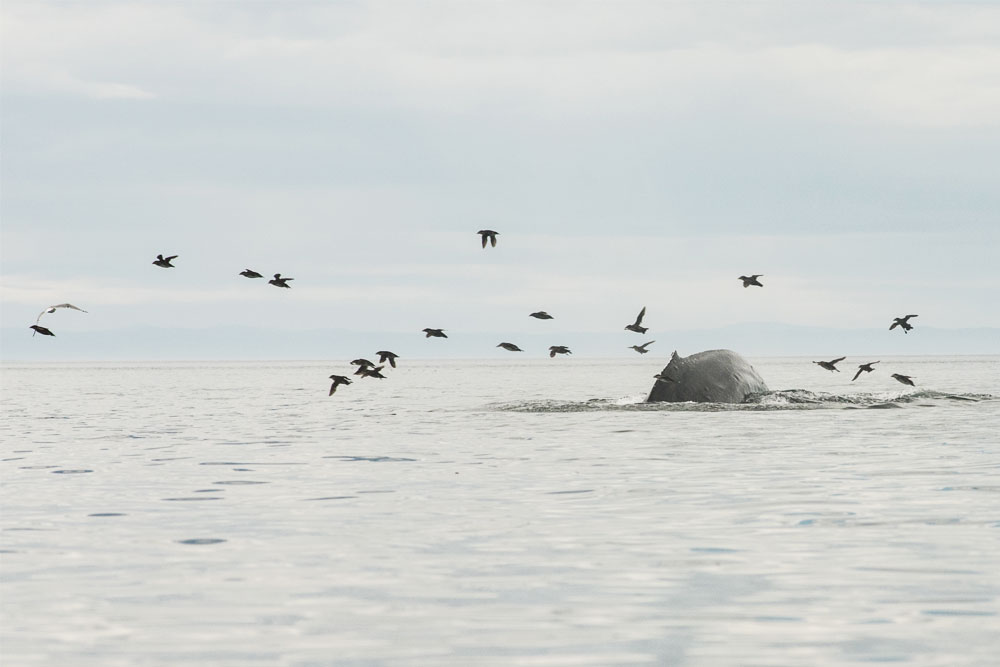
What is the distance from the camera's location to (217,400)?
58.6 meters

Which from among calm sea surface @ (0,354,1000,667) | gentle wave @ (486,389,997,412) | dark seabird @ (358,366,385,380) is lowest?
calm sea surface @ (0,354,1000,667)

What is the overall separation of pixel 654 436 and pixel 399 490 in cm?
1099

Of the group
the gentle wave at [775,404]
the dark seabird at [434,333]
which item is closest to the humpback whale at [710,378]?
the gentle wave at [775,404]

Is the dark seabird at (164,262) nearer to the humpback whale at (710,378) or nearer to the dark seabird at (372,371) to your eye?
the dark seabird at (372,371)

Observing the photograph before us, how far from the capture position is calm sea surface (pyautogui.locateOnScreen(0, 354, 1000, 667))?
29.9 feet

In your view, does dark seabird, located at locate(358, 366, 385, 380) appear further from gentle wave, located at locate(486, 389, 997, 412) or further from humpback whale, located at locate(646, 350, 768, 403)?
humpback whale, located at locate(646, 350, 768, 403)

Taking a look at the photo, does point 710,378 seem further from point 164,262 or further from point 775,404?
point 164,262

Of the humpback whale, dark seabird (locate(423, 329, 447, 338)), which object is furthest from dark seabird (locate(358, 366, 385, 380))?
the humpback whale

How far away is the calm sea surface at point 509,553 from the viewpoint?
9.12 m

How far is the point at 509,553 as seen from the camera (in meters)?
12.9

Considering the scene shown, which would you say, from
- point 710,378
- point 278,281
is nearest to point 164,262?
point 278,281

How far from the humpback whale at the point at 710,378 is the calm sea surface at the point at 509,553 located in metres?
11.8

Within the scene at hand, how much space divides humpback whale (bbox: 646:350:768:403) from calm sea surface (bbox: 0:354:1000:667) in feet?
38.7

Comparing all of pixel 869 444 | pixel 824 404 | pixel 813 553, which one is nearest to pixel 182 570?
pixel 813 553
